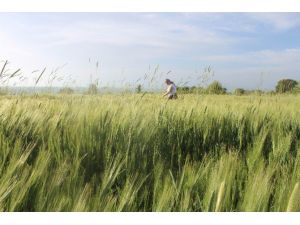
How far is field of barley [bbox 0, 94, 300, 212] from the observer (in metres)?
1.19

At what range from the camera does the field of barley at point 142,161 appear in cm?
119

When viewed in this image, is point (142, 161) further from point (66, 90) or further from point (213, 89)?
point (213, 89)

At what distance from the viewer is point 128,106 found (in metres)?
2.32

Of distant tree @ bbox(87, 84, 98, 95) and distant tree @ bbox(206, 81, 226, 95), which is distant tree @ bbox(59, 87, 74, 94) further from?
distant tree @ bbox(206, 81, 226, 95)

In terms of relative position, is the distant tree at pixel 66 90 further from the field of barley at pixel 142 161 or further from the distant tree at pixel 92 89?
the field of barley at pixel 142 161

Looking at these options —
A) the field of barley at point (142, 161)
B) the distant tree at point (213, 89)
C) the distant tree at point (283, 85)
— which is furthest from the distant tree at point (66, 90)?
the distant tree at point (283, 85)

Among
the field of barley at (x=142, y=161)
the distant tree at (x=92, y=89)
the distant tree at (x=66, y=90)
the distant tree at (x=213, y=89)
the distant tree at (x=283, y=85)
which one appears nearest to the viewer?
the field of barley at (x=142, y=161)

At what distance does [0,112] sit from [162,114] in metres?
0.90

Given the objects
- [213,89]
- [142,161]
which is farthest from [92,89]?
[213,89]

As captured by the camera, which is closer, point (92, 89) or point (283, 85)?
point (92, 89)

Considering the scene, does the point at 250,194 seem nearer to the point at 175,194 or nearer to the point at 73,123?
the point at 175,194

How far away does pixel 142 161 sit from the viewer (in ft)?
5.47

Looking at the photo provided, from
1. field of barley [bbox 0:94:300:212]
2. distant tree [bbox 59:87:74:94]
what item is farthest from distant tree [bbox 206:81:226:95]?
distant tree [bbox 59:87:74:94]
